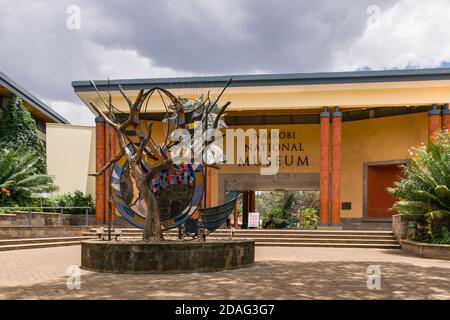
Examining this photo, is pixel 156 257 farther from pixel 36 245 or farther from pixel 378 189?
pixel 378 189

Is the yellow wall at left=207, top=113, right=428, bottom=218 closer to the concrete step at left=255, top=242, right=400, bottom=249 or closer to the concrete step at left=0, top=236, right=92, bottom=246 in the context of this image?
the concrete step at left=255, top=242, right=400, bottom=249

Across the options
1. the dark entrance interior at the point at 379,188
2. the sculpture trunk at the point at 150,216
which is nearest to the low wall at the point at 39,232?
the sculpture trunk at the point at 150,216

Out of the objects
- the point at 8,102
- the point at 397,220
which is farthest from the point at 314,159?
the point at 8,102

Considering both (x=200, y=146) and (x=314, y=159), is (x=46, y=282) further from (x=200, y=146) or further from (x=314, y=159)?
(x=314, y=159)

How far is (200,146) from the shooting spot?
14164mm

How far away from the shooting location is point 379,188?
93.1 feet

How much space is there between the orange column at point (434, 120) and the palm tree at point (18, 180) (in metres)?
20.6

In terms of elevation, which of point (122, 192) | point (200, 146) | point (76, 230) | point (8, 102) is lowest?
point (76, 230)

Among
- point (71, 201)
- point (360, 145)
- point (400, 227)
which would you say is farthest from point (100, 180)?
point (360, 145)

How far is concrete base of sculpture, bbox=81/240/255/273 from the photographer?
10.3 m

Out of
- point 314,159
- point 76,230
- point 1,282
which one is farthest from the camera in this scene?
point 314,159

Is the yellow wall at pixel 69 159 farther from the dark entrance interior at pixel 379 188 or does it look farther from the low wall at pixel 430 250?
the low wall at pixel 430 250

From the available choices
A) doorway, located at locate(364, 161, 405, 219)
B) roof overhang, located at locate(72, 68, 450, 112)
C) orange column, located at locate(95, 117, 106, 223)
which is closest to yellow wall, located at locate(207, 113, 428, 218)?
doorway, located at locate(364, 161, 405, 219)
